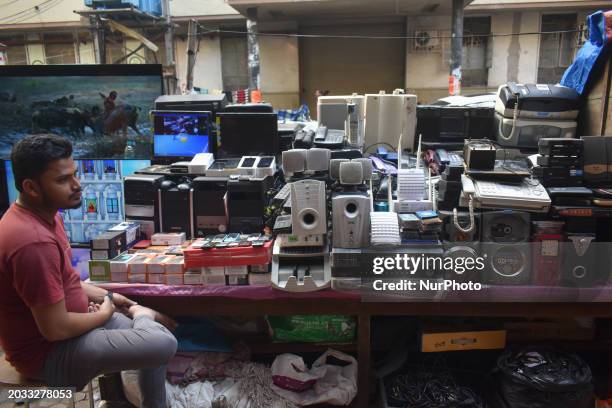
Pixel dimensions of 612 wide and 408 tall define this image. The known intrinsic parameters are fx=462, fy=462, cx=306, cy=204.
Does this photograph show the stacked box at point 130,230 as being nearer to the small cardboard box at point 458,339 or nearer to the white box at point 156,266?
the white box at point 156,266

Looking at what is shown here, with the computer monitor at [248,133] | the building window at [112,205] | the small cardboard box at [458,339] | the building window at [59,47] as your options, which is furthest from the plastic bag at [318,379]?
the building window at [59,47]

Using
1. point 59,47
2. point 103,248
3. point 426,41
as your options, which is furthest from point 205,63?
point 103,248

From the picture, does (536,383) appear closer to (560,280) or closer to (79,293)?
(560,280)

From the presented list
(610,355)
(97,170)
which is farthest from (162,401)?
(610,355)

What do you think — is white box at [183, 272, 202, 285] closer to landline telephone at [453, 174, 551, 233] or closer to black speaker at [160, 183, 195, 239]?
black speaker at [160, 183, 195, 239]

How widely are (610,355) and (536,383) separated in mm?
744

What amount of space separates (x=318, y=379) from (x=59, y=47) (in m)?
12.7

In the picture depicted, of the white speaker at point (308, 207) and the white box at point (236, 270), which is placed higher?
the white speaker at point (308, 207)

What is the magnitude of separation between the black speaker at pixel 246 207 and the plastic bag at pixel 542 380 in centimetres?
135

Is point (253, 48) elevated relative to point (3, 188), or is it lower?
elevated

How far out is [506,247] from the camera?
2072mm

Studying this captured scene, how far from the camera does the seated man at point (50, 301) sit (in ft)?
4.87

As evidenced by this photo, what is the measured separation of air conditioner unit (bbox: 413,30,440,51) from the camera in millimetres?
10375

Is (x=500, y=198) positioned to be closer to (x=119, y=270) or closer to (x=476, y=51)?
(x=119, y=270)
